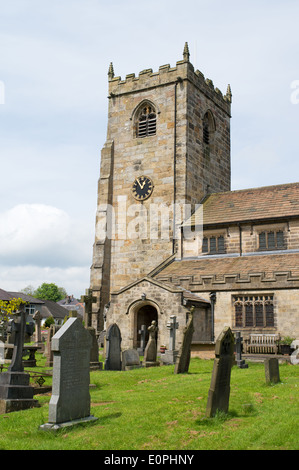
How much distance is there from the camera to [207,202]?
1282 inches

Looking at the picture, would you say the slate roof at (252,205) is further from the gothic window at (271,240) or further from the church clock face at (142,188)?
the church clock face at (142,188)

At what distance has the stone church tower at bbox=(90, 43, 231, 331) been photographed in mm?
31875

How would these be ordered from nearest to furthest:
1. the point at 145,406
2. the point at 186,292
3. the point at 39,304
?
the point at 145,406, the point at 186,292, the point at 39,304

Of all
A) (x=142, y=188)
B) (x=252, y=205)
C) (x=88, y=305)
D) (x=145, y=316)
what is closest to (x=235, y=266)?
(x=252, y=205)

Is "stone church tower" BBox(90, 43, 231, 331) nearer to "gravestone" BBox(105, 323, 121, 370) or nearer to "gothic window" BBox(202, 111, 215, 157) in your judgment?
"gothic window" BBox(202, 111, 215, 157)

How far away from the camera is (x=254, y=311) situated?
23.2m

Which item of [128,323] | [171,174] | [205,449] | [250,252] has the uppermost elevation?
[171,174]

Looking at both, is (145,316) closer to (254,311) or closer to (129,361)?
(254,311)

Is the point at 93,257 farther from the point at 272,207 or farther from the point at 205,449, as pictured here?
the point at 205,449

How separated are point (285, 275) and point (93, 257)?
15.3 m

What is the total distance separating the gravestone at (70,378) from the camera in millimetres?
8531

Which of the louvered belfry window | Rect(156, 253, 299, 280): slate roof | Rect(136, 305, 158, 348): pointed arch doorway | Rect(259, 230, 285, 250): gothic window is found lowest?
Rect(136, 305, 158, 348): pointed arch doorway

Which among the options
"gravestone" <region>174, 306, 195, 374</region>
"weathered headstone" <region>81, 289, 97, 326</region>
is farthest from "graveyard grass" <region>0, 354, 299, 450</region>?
"weathered headstone" <region>81, 289, 97, 326</region>

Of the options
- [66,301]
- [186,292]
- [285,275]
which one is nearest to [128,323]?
[186,292]
